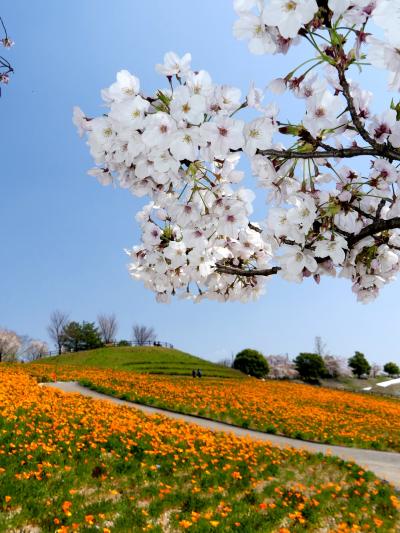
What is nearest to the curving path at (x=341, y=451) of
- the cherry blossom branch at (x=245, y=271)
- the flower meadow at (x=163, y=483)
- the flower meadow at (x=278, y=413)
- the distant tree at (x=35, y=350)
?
the flower meadow at (x=278, y=413)

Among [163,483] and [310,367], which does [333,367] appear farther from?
[163,483]

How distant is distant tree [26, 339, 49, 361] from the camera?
294 feet

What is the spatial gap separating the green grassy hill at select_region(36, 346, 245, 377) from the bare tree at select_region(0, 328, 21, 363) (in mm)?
26846

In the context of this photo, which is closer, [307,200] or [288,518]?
[307,200]

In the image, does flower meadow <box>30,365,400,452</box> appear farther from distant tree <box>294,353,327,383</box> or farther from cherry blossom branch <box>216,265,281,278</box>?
distant tree <box>294,353,327,383</box>

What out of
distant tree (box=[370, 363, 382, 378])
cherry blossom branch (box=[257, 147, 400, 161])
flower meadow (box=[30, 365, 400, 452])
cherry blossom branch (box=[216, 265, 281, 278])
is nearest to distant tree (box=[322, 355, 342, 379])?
distant tree (box=[370, 363, 382, 378])

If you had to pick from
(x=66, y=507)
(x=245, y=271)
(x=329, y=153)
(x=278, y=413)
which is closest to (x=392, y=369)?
(x=278, y=413)

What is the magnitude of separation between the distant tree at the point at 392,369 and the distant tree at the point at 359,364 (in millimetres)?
11153

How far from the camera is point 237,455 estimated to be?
9438 mm

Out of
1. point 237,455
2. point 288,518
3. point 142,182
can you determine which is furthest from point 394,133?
point 237,455

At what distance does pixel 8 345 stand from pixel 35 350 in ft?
52.7

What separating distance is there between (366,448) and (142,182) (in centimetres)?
1502

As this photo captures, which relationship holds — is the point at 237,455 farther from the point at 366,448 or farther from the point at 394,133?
the point at 394,133

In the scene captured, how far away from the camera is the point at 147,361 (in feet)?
149
